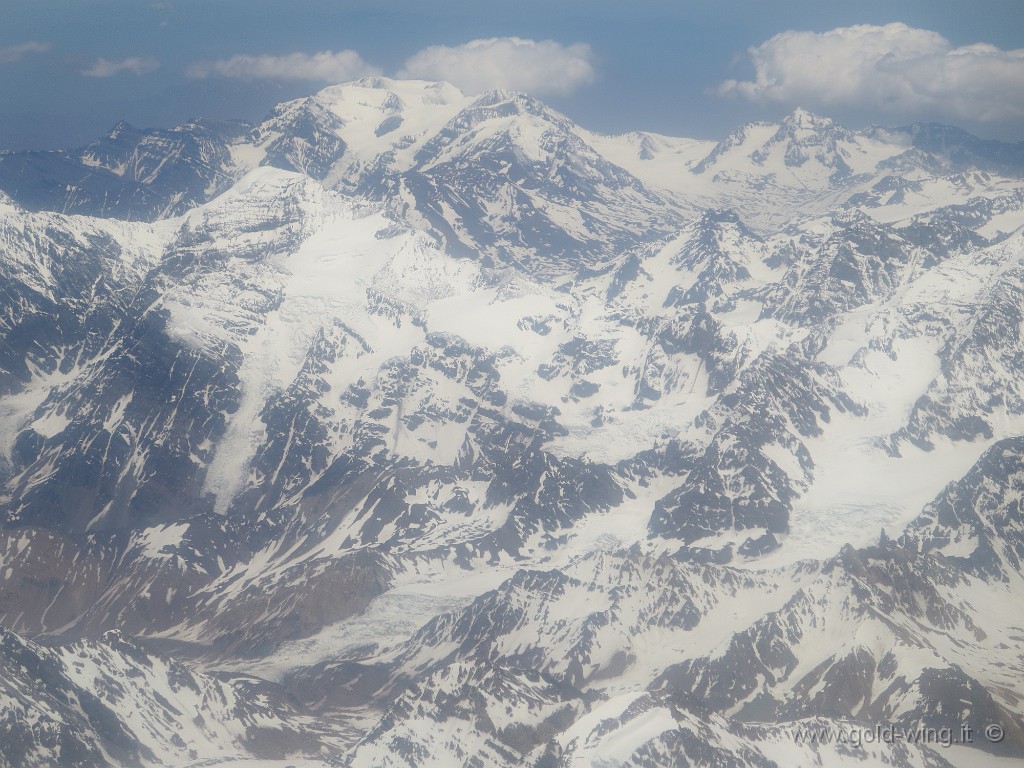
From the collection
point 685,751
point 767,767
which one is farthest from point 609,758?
point 767,767

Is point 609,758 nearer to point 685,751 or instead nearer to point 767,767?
point 685,751
